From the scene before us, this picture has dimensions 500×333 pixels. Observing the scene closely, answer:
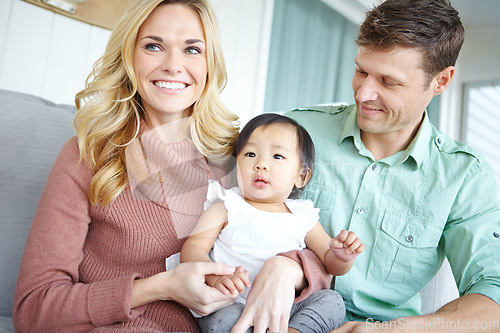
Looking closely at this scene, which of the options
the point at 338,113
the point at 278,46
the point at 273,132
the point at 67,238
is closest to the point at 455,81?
the point at 278,46

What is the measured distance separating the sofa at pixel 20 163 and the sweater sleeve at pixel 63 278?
0.52 feet

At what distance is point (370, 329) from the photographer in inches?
38.2

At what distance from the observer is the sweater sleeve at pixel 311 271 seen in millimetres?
1011

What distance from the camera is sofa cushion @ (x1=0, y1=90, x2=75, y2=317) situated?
1163 millimetres

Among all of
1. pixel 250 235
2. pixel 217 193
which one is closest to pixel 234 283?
pixel 250 235

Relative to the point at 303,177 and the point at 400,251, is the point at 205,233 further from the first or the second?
the point at 400,251

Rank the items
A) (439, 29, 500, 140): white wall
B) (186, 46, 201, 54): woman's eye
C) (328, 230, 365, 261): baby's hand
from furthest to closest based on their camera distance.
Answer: (439, 29, 500, 140): white wall
(186, 46, 201, 54): woman's eye
(328, 230, 365, 261): baby's hand

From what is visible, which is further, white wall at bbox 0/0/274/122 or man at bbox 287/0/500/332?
white wall at bbox 0/0/274/122

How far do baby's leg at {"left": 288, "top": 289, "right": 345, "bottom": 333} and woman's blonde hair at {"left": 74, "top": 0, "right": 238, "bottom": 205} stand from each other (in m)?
0.43

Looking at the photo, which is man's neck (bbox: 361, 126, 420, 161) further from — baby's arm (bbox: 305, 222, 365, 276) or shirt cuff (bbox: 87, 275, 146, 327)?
shirt cuff (bbox: 87, 275, 146, 327)

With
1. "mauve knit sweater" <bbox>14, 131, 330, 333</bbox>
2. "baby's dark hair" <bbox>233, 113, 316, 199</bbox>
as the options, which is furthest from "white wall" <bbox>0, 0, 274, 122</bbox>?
"baby's dark hair" <bbox>233, 113, 316, 199</bbox>

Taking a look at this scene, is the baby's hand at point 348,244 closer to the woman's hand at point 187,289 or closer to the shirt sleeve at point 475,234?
the woman's hand at point 187,289

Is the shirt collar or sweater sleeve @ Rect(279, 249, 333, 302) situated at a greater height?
the shirt collar

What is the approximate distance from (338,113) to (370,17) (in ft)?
1.02
